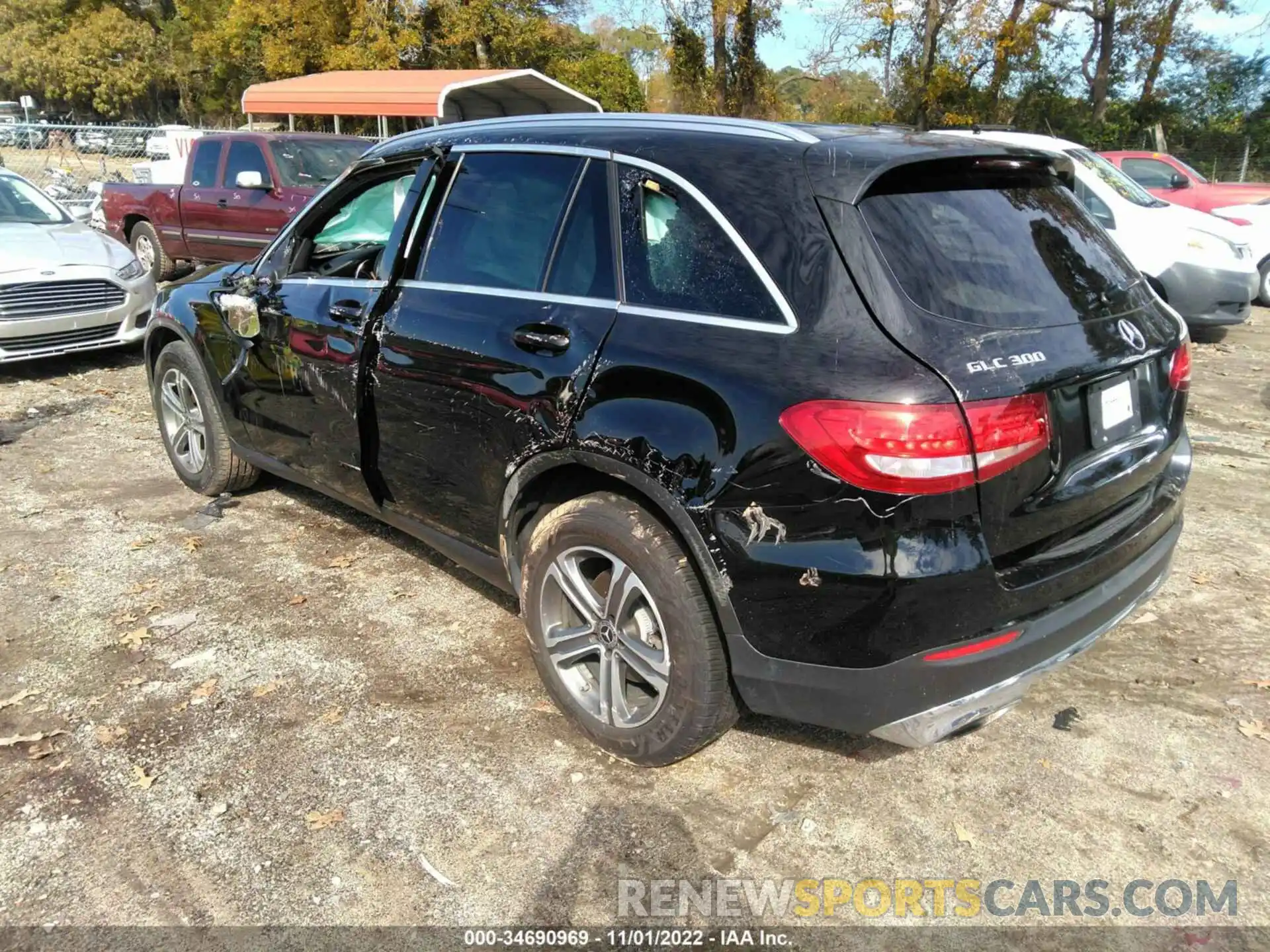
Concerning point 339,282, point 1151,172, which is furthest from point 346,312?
point 1151,172

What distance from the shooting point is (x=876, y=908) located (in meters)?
2.47

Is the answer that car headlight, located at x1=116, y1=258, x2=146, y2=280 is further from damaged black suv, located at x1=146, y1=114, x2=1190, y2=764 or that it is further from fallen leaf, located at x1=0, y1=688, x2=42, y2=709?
damaged black suv, located at x1=146, y1=114, x2=1190, y2=764

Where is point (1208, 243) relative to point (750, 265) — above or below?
below

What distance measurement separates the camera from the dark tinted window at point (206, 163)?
11.4 metres

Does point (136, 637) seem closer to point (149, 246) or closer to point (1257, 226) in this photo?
point (149, 246)

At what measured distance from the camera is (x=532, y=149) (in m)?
3.28

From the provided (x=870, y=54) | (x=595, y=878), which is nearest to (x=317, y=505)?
(x=595, y=878)

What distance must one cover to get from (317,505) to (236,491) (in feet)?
1.60

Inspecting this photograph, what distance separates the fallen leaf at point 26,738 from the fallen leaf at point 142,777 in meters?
0.40

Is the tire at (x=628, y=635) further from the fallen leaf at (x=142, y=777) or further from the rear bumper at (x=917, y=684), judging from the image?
the fallen leaf at (x=142, y=777)

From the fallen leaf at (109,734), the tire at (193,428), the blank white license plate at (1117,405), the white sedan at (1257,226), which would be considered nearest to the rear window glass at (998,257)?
the blank white license plate at (1117,405)

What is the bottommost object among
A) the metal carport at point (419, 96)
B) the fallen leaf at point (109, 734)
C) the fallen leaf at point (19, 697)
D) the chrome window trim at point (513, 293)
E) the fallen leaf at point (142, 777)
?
the fallen leaf at point (142, 777)

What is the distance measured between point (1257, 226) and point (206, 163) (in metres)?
12.9

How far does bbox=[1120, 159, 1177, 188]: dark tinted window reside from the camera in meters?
13.0
